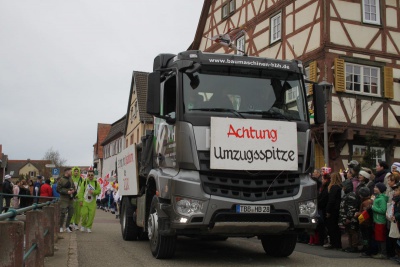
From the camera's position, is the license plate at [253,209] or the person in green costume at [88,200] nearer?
the license plate at [253,209]

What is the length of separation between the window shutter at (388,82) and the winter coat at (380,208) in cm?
1217

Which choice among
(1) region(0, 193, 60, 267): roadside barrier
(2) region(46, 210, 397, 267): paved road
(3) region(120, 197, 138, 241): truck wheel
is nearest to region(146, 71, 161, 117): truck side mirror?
(1) region(0, 193, 60, 267): roadside barrier

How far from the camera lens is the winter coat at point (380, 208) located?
30.1ft

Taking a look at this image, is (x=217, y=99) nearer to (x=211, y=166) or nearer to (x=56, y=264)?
(x=211, y=166)

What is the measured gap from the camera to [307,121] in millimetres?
8445

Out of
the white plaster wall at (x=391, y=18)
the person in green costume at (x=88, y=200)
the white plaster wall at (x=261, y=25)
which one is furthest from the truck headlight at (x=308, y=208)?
the white plaster wall at (x=261, y=25)

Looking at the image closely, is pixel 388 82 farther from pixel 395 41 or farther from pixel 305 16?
pixel 305 16

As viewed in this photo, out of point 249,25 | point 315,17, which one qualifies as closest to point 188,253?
point 315,17

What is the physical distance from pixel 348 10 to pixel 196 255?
1439cm

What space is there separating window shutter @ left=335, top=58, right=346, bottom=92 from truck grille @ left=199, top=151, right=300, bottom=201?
493 inches

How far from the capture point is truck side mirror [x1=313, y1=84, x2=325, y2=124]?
8828 millimetres

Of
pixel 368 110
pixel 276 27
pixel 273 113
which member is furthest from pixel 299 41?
pixel 273 113

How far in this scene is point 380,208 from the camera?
9.19 meters

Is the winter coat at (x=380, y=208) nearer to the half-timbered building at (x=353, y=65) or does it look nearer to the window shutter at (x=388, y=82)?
the half-timbered building at (x=353, y=65)
